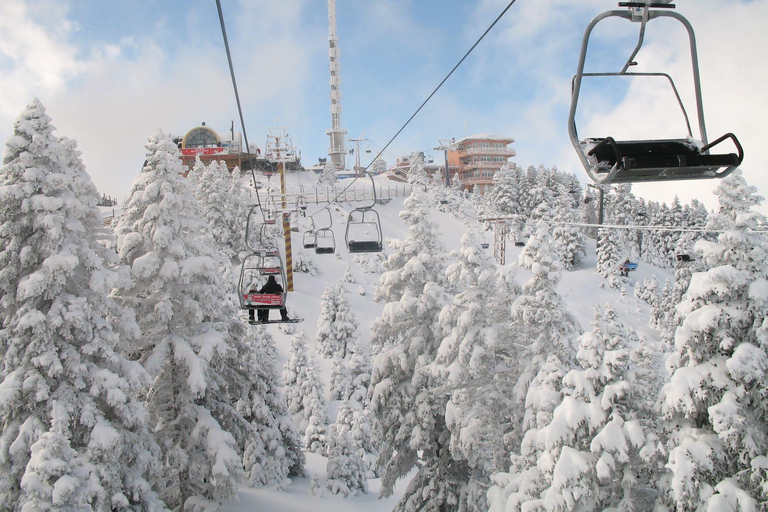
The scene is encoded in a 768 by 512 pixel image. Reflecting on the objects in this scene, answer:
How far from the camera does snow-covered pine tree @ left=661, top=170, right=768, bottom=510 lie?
9047mm

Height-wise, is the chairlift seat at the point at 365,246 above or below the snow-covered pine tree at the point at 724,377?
above

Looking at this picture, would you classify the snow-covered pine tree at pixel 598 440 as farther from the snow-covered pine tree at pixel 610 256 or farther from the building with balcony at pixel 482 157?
the building with balcony at pixel 482 157

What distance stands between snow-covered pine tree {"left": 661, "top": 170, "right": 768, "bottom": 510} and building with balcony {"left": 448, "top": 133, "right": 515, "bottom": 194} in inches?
3520

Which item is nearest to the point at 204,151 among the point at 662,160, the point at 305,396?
the point at 305,396

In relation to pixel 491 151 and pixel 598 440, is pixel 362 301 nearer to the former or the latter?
pixel 598 440

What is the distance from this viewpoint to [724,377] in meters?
9.44

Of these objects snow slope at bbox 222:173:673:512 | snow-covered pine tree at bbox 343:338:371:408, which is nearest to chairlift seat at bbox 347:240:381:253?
snow slope at bbox 222:173:673:512

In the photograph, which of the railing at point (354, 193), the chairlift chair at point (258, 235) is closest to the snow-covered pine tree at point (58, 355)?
the chairlift chair at point (258, 235)

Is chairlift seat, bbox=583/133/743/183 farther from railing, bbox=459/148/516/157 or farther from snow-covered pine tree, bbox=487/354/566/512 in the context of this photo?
railing, bbox=459/148/516/157

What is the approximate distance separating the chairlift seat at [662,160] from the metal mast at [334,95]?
108 metres

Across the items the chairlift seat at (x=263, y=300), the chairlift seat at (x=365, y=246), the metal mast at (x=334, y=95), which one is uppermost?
the metal mast at (x=334, y=95)

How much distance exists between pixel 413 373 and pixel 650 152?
14775 millimetres

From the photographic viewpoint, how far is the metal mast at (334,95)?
107 meters

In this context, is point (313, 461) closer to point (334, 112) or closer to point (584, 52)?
point (584, 52)
